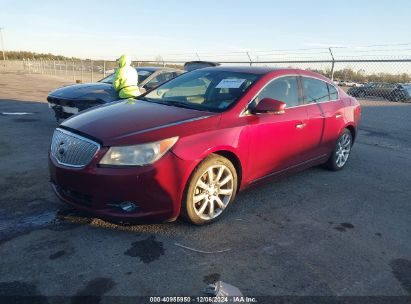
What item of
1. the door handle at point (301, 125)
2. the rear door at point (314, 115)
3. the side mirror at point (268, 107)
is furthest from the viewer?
the rear door at point (314, 115)

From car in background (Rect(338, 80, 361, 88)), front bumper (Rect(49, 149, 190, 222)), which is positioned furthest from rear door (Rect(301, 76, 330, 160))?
car in background (Rect(338, 80, 361, 88))

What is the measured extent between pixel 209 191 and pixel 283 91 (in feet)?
5.77

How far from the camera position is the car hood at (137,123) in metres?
3.26

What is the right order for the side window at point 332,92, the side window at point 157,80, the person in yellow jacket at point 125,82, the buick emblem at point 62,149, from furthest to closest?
the side window at point 157,80
the person in yellow jacket at point 125,82
the side window at point 332,92
the buick emblem at point 62,149

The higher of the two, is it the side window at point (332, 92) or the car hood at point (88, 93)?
the side window at point (332, 92)

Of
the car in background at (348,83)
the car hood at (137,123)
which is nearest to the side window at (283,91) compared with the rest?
the car hood at (137,123)

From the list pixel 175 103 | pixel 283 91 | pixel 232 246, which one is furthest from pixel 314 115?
pixel 232 246

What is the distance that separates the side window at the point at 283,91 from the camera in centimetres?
434

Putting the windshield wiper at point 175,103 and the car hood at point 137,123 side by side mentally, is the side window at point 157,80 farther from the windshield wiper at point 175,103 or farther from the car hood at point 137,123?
the car hood at point 137,123

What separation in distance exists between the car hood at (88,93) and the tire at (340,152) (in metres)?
4.30

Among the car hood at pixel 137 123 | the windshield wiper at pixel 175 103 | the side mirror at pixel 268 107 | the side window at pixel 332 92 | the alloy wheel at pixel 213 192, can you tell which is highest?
the side window at pixel 332 92

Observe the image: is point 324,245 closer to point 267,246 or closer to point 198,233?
point 267,246

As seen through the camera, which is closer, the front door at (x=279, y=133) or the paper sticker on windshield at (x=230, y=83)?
the front door at (x=279, y=133)

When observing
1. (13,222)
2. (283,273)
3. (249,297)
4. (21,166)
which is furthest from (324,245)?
(21,166)
